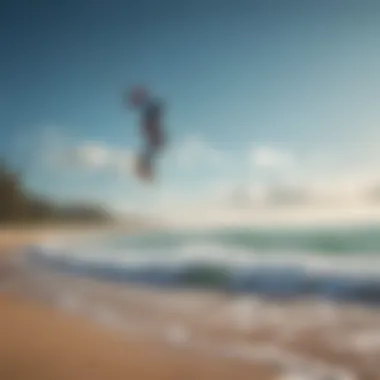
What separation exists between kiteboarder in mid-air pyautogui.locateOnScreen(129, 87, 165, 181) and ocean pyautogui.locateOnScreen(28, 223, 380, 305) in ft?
0.54

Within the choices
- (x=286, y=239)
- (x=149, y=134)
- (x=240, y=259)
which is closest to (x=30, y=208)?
(x=149, y=134)

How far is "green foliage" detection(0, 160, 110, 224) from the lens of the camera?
1.29 m

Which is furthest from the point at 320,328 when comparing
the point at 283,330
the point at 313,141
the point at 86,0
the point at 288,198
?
the point at 86,0

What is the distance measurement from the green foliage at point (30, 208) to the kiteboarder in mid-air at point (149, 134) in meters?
0.15

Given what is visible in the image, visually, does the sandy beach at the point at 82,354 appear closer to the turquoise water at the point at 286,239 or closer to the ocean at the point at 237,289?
the ocean at the point at 237,289

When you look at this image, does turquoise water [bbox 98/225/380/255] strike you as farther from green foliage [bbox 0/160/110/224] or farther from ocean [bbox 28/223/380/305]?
green foliage [bbox 0/160/110/224]

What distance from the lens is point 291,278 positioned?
4.15 feet

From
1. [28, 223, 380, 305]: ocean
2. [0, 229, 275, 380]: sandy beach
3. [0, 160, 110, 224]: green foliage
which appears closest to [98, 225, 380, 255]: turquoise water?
[28, 223, 380, 305]: ocean

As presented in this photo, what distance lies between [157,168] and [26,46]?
1.53 feet

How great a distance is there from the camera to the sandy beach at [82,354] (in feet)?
3.83

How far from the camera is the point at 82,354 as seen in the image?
1.20 m

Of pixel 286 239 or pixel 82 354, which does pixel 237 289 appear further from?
pixel 82 354

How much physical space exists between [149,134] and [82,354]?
1.81 ft

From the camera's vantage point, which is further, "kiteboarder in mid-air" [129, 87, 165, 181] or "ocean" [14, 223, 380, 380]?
"kiteboarder in mid-air" [129, 87, 165, 181]
